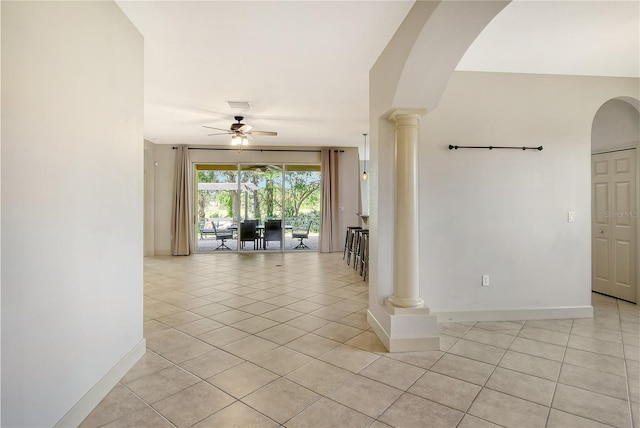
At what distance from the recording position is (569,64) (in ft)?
11.0

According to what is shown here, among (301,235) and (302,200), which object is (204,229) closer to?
(301,235)

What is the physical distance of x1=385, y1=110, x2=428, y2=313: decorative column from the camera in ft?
9.72

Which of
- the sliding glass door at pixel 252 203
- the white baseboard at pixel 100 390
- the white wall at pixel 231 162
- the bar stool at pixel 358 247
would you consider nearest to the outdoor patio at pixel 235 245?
the sliding glass door at pixel 252 203

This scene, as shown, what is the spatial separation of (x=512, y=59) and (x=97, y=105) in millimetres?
3593

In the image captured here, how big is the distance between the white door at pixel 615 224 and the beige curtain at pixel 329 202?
5.22 meters

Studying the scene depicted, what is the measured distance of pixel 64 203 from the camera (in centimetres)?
177

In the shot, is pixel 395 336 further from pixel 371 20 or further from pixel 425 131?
pixel 371 20

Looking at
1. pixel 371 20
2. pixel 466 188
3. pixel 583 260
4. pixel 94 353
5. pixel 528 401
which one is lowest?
pixel 528 401

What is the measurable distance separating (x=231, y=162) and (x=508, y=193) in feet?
21.5

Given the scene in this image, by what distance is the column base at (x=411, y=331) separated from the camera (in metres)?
2.79

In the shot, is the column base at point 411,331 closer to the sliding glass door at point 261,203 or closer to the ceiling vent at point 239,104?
the ceiling vent at point 239,104

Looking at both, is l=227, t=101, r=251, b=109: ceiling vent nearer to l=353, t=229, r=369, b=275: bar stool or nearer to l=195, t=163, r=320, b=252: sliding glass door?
l=353, t=229, r=369, b=275: bar stool

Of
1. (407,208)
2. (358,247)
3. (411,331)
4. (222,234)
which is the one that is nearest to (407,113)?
(407,208)

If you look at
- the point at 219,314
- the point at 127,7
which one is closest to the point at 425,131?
the point at 127,7
